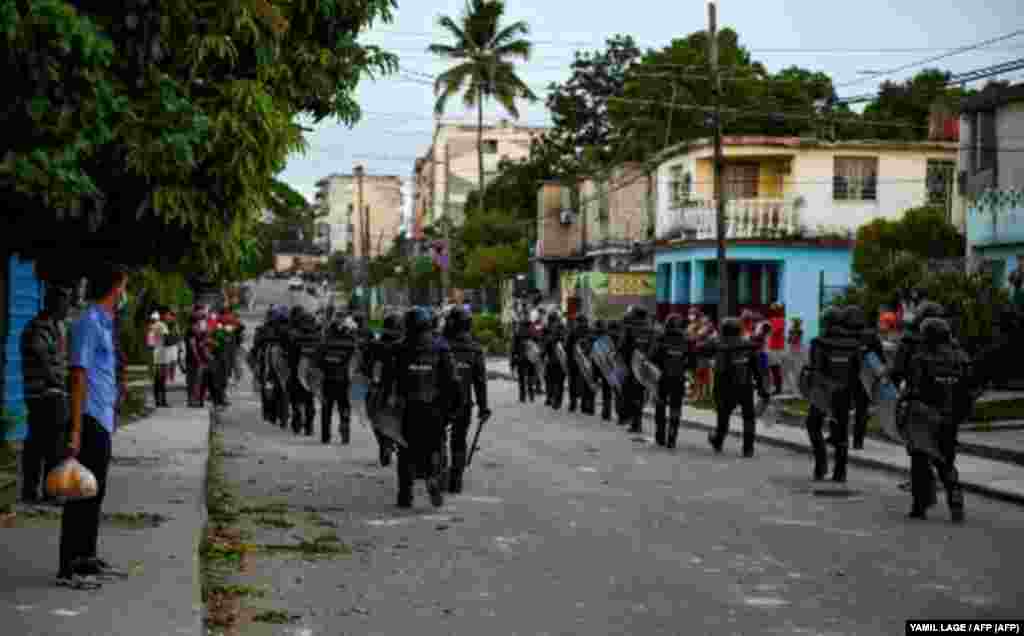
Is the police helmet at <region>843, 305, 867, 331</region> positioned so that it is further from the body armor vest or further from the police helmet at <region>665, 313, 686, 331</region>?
the police helmet at <region>665, 313, 686, 331</region>

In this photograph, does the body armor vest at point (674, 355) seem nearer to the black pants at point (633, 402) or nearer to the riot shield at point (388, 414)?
the black pants at point (633, 402)

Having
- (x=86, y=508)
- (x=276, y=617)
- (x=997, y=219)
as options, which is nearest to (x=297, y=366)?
(x=86, y=508)

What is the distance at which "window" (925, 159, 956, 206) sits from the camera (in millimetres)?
43969

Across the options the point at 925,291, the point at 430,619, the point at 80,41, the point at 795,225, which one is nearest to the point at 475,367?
the point at 430,619

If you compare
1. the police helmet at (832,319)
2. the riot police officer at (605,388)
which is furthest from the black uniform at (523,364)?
the police helmet at (832,319)

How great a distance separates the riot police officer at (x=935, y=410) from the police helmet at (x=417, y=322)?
14.1 ft

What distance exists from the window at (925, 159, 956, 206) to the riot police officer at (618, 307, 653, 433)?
24013 mm

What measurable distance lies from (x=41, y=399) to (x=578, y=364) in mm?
15499

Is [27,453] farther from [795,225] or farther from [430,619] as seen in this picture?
[795,225]

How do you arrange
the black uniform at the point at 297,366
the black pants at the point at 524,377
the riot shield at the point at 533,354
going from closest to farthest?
the black uniform at the point at 297,366, the riot shield at the point at 533,354, the black pants at the point at 524,377

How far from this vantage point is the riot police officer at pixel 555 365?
92.3 feet

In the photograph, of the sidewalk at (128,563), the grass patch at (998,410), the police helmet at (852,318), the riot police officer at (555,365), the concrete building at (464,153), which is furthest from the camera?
the concrete building at (464,153)

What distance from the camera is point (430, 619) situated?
808 cm

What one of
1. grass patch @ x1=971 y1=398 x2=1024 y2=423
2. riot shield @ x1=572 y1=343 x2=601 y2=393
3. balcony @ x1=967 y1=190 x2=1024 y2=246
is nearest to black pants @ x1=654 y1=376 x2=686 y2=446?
grass patch @ x1=971 y1=398 x2=1024 y2=423
